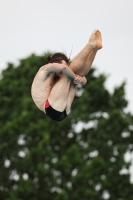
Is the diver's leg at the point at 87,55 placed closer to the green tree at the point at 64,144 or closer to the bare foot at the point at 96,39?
the bare foot at the point at 96,39

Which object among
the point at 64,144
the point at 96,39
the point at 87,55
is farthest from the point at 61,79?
the point at 64,144

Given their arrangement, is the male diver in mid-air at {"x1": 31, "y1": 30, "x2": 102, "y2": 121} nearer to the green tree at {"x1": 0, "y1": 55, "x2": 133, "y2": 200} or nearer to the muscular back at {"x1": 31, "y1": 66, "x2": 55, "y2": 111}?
the muscular back at {"x1": 31, "y1": 66, "x2": 55, "y2": 111}

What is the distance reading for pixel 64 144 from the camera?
32.5 metres

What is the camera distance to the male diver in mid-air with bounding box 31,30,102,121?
993cm

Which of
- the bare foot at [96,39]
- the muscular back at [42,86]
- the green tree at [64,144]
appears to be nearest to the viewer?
the bare foot at [96,39]

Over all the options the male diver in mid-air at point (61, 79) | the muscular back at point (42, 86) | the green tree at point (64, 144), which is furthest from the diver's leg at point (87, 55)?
the green tree at point (64, 144)

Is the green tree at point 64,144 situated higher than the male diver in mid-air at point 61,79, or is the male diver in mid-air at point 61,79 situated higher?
the green tree at point 64,144

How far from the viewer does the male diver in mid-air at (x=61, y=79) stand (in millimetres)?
9930

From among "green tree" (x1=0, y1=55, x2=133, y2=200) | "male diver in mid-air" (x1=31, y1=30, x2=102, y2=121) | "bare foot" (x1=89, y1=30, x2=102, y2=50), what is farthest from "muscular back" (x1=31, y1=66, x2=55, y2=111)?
"green tree" (x1=0, y1=55, x2=133, y2=200)

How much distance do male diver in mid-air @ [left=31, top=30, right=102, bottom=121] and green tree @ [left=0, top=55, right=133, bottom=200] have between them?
20449mm

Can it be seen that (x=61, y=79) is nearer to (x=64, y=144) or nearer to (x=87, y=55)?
(x=87, y=55)

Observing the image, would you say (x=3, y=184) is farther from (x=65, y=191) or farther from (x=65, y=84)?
(x=65, y=84)

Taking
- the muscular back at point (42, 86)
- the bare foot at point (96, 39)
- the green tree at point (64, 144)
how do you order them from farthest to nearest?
the green tree at point (64, 144) → the muscular back at point (42, 86) → the bare foot at point (96, 39)

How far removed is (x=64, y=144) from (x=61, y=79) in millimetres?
22397
